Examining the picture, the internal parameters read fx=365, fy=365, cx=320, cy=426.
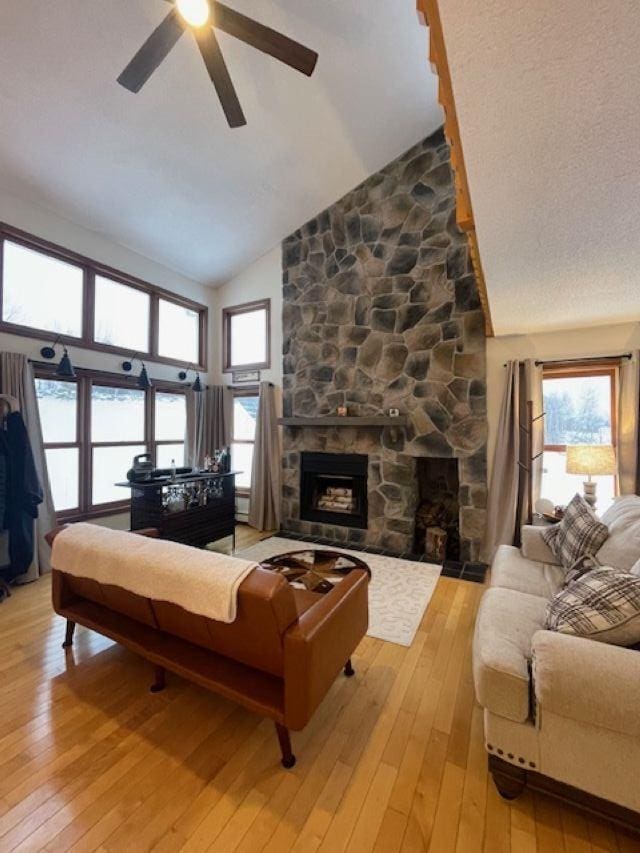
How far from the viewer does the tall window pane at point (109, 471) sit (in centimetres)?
429

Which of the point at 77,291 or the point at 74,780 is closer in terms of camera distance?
the point at 74,780

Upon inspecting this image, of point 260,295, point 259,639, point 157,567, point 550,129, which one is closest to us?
point 550,129

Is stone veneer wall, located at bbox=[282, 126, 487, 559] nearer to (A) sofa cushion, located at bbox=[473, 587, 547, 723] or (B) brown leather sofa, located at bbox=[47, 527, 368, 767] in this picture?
(A) sofa cushion, located at bbox=[473, 587, 547, 723]

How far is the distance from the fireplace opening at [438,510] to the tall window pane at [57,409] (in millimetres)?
4027

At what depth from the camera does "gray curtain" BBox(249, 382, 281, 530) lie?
5160 mm

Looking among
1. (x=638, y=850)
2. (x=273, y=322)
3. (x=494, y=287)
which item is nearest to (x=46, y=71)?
(x=273, y=322)

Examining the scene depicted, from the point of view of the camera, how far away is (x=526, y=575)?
2410 millimetres

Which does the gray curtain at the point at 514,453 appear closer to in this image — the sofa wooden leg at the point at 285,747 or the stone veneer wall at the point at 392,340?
the stone veneer wall at the point at 392,340

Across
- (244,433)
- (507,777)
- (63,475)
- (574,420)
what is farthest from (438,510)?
(63,475)

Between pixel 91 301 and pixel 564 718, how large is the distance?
5172mm

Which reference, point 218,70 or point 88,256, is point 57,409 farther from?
point 218,70

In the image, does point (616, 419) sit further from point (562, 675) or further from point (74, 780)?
point (74, 780)

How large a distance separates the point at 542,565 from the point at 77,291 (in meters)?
5.22

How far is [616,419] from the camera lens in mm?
→ 3461
